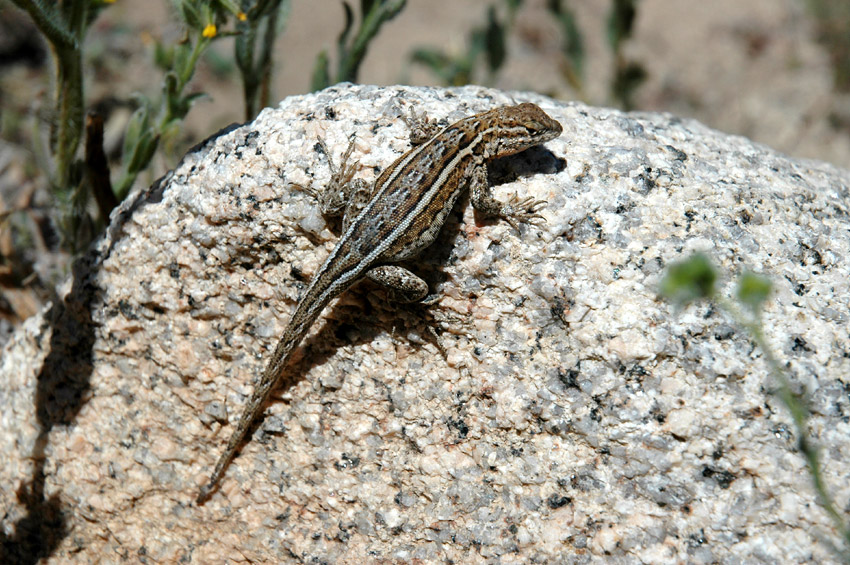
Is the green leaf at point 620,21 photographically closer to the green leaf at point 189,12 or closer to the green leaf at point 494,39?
the green leaf at point 494,39

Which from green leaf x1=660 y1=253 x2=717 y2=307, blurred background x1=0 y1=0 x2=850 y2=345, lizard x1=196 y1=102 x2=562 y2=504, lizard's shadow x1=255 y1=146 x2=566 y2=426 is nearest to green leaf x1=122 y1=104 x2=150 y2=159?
blurred background x1=0 y1=0 x2=850 y2=345

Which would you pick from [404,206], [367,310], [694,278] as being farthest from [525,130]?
[694,278]

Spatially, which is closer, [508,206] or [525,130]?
[508,206]

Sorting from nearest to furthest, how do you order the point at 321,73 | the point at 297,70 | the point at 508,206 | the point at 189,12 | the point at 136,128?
the point at 508,206 < the point at 189,12 < the point at 136,128 < the point at 321,73 < the point at 297,70

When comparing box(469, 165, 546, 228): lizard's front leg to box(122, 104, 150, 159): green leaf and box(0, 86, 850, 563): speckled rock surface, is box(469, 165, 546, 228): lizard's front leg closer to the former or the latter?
box(0, 86, 850, 563): speckled rock surface

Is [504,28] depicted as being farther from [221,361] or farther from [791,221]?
[221,361]

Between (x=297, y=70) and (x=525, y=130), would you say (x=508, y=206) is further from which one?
(x=297, y=70)
